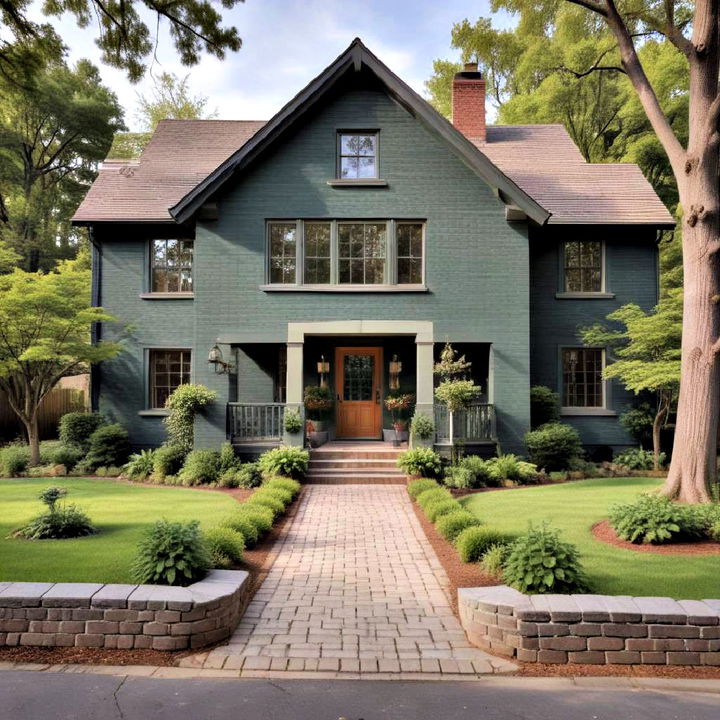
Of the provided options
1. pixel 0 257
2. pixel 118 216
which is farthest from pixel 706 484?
pixel 0 257

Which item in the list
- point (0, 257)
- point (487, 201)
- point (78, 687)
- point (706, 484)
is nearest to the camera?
point (78, 687)

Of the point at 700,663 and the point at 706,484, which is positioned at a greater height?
the point at 706,484

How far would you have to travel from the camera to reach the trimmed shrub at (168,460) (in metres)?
12.5

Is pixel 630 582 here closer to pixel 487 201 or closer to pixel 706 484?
pixel 706 484

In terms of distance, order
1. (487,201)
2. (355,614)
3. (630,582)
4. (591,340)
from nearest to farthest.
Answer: (355,614) → (630,582) → (487,201) → (591,340)

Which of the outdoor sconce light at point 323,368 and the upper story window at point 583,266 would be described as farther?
the upper story window at point 583,266

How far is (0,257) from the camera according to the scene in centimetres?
1566

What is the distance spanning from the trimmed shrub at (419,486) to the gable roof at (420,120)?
678 cm

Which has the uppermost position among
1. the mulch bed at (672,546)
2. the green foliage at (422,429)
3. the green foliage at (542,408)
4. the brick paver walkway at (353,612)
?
the green foliage at (542,408)

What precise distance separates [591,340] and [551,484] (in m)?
4.54

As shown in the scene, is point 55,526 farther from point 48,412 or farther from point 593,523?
point 48,412

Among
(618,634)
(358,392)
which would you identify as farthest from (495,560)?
(358,392)

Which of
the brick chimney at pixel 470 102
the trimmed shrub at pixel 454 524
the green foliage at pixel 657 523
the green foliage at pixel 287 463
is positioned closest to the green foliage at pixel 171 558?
the trimmed shrub at pixel 454 524

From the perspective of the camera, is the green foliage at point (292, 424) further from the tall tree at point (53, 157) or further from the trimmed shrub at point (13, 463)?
the tall tree at point (53, 157)
